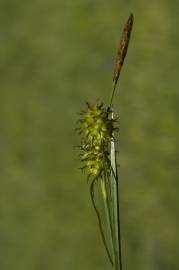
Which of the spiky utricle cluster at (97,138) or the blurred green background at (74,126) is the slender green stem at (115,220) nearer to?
the spiky utricle cluster at (97,138)

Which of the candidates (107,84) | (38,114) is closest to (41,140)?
(38,114)

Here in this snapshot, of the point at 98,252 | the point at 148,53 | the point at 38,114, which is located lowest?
the point at 98,252

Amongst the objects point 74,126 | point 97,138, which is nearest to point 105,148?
point 97,138

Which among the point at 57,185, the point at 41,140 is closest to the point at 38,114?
the point at 41,140

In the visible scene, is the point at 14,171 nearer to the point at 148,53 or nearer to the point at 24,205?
the point at 24,205

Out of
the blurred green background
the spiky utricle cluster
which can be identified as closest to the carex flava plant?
the spiky utricle cluster

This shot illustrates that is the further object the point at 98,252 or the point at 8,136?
the point at 8,136

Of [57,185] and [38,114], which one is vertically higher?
[38,114]

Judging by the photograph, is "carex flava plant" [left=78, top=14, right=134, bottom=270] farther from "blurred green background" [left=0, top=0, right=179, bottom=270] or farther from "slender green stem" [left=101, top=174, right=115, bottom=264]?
"blurred green background" [left=0, top=0, right=179, bottom=270]
